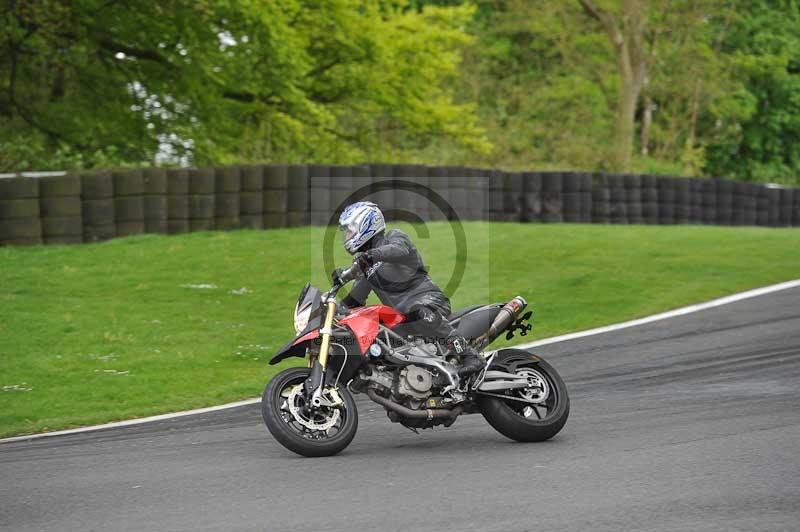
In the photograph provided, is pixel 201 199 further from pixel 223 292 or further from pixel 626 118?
pixel 626 118

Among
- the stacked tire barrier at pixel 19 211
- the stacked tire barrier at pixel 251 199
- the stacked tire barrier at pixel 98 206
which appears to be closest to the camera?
the stacked tire barrier at pixel 19 211

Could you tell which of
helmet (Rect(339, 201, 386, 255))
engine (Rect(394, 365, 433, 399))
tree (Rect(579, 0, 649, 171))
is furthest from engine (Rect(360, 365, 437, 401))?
tree (Rect(579, 0, 649, 171))

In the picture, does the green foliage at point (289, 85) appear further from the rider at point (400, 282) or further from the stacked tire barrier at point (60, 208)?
the rider at point (400, 282)

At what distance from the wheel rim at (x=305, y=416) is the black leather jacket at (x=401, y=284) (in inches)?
31.9

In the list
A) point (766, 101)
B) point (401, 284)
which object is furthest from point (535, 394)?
point (766, 101)

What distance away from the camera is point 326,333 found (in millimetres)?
7766

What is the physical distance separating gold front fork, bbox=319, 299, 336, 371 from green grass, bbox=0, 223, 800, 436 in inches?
116

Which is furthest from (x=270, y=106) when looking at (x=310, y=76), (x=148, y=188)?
(x=148, y=188)

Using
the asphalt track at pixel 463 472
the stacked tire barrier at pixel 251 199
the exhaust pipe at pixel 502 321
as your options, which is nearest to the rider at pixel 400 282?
the exhaust pipe at pixel 502 321

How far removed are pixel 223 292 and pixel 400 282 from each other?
25.6 feet

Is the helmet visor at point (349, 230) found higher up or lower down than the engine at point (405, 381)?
higher up

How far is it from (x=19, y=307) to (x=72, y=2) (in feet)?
49.4

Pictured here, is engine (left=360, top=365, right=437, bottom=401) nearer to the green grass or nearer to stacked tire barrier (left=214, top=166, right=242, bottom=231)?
the green grass

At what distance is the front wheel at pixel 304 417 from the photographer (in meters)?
7.68
